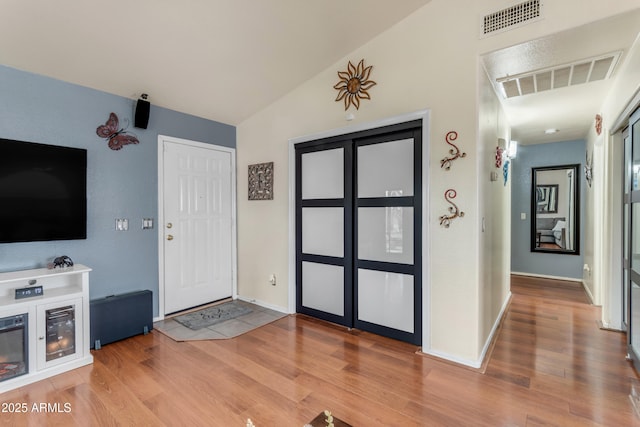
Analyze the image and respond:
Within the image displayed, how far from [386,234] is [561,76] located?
7.06ft

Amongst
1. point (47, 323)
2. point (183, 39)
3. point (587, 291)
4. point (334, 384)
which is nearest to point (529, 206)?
point (587, 291)

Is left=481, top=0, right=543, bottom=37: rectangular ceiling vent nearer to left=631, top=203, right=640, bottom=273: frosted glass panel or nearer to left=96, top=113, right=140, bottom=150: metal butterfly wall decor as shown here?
left=631, top=203, right=640, bottom=273: frosted glass panel

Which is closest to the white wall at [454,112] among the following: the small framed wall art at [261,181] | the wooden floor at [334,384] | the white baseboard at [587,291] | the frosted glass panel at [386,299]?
the frosted glass panel at [386,299]

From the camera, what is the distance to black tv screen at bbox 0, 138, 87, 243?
2529mm

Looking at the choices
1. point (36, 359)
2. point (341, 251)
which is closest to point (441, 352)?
point (341, 251)

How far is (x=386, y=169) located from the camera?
10.1 ft

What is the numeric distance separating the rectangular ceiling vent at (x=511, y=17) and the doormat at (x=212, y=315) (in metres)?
3.78

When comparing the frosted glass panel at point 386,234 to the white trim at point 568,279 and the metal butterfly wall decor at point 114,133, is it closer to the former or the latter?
the metal butterfly wall decor at point 114,133

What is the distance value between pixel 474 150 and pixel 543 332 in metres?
2.22

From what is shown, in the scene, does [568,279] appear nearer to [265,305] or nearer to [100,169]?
[265,305]

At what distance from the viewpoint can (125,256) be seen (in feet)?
10.8

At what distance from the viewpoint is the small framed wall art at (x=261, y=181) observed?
4.00m

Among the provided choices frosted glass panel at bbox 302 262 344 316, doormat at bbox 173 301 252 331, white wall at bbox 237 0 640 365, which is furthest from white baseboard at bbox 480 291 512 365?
doormat at bbox 173 301 252 331

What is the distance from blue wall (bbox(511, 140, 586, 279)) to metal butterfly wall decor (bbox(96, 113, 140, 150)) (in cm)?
646
